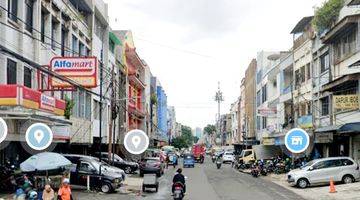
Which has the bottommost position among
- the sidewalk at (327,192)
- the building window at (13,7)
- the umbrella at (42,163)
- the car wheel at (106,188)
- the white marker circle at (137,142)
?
the sidewalk at (327,192)

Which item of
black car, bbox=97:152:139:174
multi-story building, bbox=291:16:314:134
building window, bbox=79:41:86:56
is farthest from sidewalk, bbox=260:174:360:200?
building window, bbox=79:41:86:56

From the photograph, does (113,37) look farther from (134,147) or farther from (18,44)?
(134,147)

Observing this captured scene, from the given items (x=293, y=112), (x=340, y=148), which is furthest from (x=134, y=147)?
(x=293, y=112)

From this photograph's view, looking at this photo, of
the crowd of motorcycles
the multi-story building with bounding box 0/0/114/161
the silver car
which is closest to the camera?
the multi-story building with bounding box 0/0/114/161

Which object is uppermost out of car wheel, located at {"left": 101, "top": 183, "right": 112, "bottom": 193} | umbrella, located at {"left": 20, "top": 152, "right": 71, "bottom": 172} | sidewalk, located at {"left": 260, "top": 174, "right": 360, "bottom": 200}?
umbrella, located at {"left": 20, "top": 152, "right": 71, "bottom": 172}

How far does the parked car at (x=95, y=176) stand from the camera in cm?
3086

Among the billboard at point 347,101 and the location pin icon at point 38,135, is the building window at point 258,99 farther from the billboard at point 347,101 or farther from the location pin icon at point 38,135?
the location pin icon at point 38,135

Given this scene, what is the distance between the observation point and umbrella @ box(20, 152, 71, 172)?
24.0 m

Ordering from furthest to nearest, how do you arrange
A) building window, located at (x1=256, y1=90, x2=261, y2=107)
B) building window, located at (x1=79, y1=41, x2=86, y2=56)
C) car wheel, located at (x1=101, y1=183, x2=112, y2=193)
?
building window, located at (x1=256, y1=90, x2=261, y2=107) → building window, located at (x1=79, y1=41, x2=86, y2=56) → car wheel, located at (x1=101, y1=183, x2=112, y2=193)

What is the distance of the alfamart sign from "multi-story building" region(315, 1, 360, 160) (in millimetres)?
14581

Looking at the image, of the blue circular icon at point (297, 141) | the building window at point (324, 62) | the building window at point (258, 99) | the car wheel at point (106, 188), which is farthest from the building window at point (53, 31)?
the building window at point (258, 99)

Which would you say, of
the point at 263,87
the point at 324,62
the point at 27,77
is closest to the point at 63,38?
the point at 27,77

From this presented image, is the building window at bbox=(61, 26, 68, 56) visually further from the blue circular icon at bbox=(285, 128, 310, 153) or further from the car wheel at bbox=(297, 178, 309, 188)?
the blue circular icon at bbox=(285, 128, 310, 153)

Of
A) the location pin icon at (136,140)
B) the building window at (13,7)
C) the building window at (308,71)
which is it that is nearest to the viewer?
the location pin icon at (136,140)
